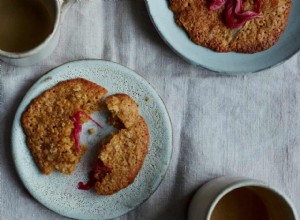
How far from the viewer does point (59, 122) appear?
3.77ft

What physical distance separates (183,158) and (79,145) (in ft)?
0.72

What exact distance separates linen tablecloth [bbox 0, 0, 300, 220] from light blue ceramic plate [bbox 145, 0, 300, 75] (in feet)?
0.13

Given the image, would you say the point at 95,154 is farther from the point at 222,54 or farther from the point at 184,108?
the point at 222,54

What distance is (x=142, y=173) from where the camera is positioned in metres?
1.18

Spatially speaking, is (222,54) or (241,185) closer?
(241,185)

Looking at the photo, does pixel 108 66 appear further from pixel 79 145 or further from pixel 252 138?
pixel 252 138

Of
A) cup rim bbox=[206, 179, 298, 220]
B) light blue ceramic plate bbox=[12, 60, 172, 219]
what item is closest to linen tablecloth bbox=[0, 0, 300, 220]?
light blue ceramic plate bbox=[12, 60, 172, 219]

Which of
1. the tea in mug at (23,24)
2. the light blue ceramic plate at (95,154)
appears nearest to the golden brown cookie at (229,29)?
the light blue ceramic plate at (95,154)

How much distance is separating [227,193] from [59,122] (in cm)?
36

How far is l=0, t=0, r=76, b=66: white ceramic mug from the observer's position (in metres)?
1.08

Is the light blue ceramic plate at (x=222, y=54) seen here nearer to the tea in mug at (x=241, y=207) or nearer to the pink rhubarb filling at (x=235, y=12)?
the pink rhubarb filling at (x=235, y=12)

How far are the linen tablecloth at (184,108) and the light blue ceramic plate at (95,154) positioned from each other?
0.10ft

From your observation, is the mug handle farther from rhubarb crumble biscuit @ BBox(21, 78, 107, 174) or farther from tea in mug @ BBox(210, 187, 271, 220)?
tea in mug @ BBox(210, 187, 271, 220)

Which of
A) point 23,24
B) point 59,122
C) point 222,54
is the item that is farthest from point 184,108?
point 23,24
